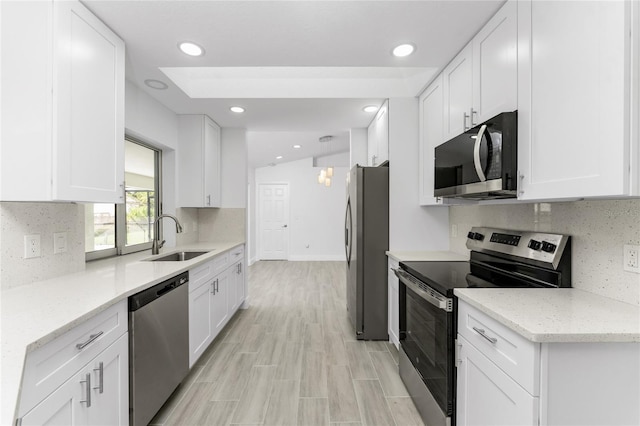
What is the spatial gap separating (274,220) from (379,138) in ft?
17.5

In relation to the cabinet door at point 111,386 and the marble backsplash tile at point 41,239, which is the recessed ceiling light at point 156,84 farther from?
the cabinet door at point 111,386

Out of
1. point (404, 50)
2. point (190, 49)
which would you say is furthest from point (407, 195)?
point (190, 49)

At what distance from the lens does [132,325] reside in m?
1.58

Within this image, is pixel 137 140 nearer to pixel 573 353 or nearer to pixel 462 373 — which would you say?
pixel 462 373

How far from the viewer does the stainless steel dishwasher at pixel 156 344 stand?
62.4 inches

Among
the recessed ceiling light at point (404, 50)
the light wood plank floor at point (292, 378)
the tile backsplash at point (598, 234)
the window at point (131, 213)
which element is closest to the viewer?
the tile backsplash at point (598, 234)

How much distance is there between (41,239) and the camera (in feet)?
5.54

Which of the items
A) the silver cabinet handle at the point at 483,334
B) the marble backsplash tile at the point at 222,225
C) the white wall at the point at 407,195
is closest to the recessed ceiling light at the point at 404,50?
the white wall at the point at 407,195

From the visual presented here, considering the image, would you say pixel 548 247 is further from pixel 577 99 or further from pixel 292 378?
pixel 292 378

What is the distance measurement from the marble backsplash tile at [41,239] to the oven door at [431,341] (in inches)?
84.2

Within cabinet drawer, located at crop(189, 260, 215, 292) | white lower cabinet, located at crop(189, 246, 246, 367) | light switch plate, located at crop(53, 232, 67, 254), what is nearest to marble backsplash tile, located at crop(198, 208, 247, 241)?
white lower cabinet, located at crop(189, 246, 246, 367)

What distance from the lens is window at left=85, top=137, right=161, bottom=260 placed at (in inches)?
97.3

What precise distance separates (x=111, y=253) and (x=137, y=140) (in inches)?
42.9

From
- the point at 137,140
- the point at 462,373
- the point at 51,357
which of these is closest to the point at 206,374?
the point at 51,357
